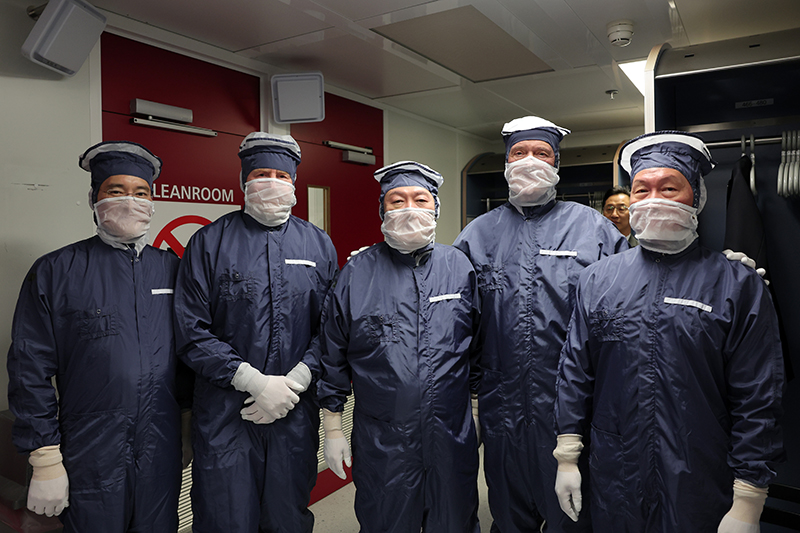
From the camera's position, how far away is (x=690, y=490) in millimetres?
1598

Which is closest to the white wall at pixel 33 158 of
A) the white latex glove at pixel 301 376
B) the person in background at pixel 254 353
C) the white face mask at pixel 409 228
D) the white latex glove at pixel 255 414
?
the person in background at pixel 254 353

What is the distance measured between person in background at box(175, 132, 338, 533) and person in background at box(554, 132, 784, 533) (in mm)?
1067

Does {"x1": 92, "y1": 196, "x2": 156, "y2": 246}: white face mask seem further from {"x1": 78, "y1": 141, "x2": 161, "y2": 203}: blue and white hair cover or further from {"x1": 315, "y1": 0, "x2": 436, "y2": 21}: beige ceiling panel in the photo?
{"x1": 315, "y1": 0, "x2": 436, "y2": 21}: beige ceiling panel

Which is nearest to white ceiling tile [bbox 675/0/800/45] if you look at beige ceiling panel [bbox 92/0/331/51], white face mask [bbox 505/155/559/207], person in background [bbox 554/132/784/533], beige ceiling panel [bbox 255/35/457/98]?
white face mask [bbox 505/155/559/207]

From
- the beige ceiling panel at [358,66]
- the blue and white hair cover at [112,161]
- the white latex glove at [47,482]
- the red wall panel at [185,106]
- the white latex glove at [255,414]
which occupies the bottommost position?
the white latex glove at [47,482]

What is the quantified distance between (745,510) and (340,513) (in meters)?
2.45

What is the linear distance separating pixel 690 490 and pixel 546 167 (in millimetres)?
1254

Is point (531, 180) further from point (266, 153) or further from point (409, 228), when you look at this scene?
A: point (266, 153)

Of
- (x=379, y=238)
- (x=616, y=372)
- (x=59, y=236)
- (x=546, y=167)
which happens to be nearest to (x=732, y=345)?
(x=616, y=372)

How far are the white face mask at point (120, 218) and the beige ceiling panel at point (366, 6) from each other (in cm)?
131

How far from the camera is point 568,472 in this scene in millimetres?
1843

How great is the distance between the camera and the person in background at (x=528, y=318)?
2.03 meters

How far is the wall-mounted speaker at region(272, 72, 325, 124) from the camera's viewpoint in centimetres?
339

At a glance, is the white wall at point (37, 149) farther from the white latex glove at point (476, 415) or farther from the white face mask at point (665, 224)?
the white face mask at point (665, 224)
